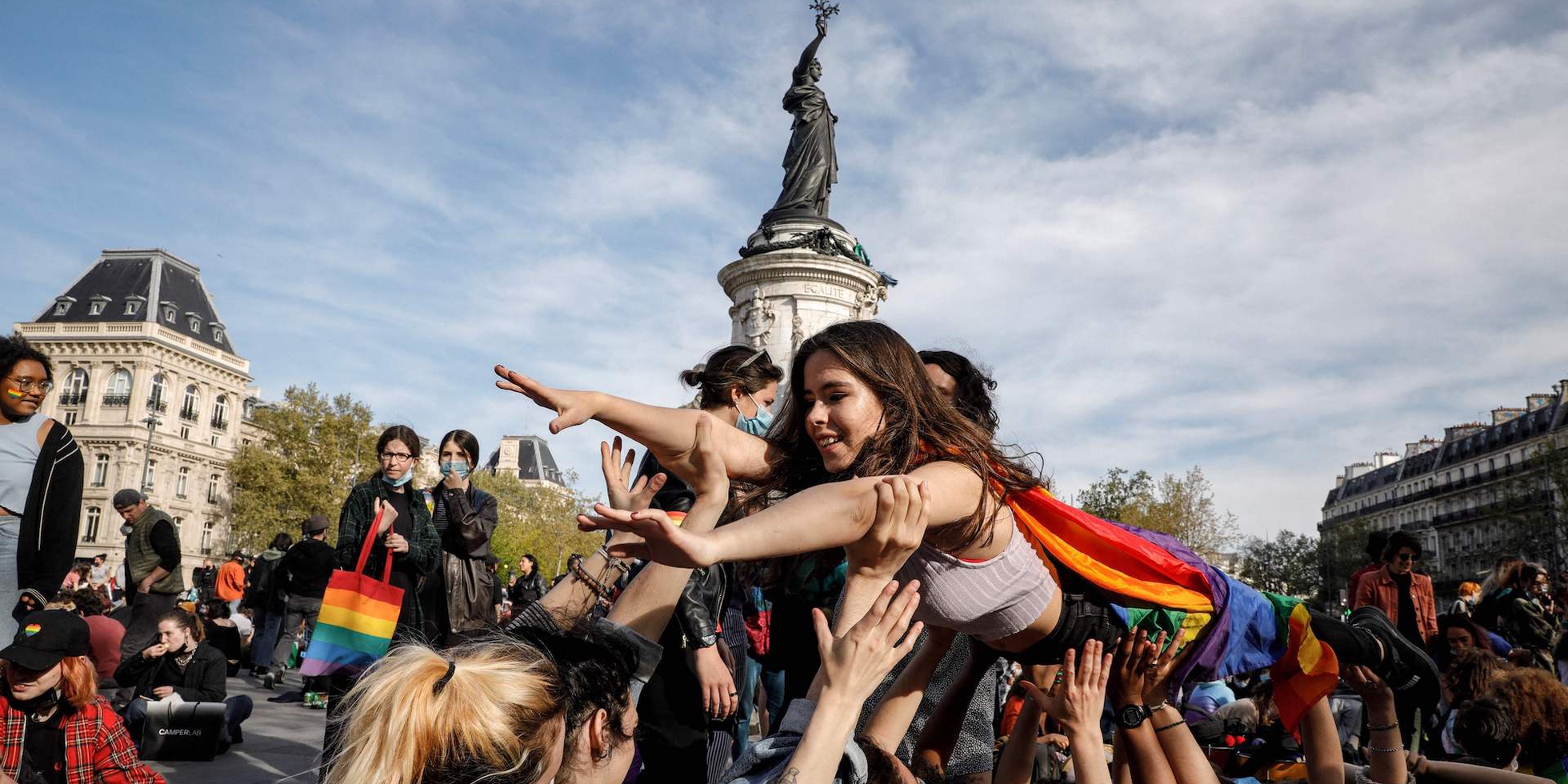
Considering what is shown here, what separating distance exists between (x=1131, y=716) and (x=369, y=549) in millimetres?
3377

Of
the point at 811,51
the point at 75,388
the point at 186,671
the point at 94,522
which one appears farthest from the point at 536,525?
the point at 186,671

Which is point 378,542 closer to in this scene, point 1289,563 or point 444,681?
point 444,681

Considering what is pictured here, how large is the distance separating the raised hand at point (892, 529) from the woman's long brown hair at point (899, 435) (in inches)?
13.7

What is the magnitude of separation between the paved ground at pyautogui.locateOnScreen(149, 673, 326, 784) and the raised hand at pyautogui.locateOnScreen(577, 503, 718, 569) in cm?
314

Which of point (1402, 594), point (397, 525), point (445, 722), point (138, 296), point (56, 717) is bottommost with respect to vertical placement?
point (56, 717)

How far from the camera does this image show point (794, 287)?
1733 centimetres

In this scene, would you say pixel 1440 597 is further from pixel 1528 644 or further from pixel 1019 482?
pixel 1019 482

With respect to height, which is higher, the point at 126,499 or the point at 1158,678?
the point at 126,499

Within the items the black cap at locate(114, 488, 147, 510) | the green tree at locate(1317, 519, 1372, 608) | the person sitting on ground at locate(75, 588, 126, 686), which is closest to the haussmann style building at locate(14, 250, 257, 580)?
the black cap at locate(114, 488, 147, 510)

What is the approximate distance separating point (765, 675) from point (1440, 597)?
81.5 m

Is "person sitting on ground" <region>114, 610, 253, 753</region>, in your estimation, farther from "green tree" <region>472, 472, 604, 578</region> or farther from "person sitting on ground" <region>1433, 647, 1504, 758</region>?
"green tree" <region>472, 472, 604, 578</region>

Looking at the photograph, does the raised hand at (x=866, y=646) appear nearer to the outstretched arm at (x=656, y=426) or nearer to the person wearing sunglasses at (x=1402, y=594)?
the outstretched arm at (x=656, y=426)

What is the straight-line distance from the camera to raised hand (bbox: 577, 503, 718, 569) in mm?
1969

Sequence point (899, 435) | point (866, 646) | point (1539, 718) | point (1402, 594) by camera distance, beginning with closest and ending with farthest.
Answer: point (866, 646) → point (899, 435) → point (1539, 718) → point (1402, 594)
